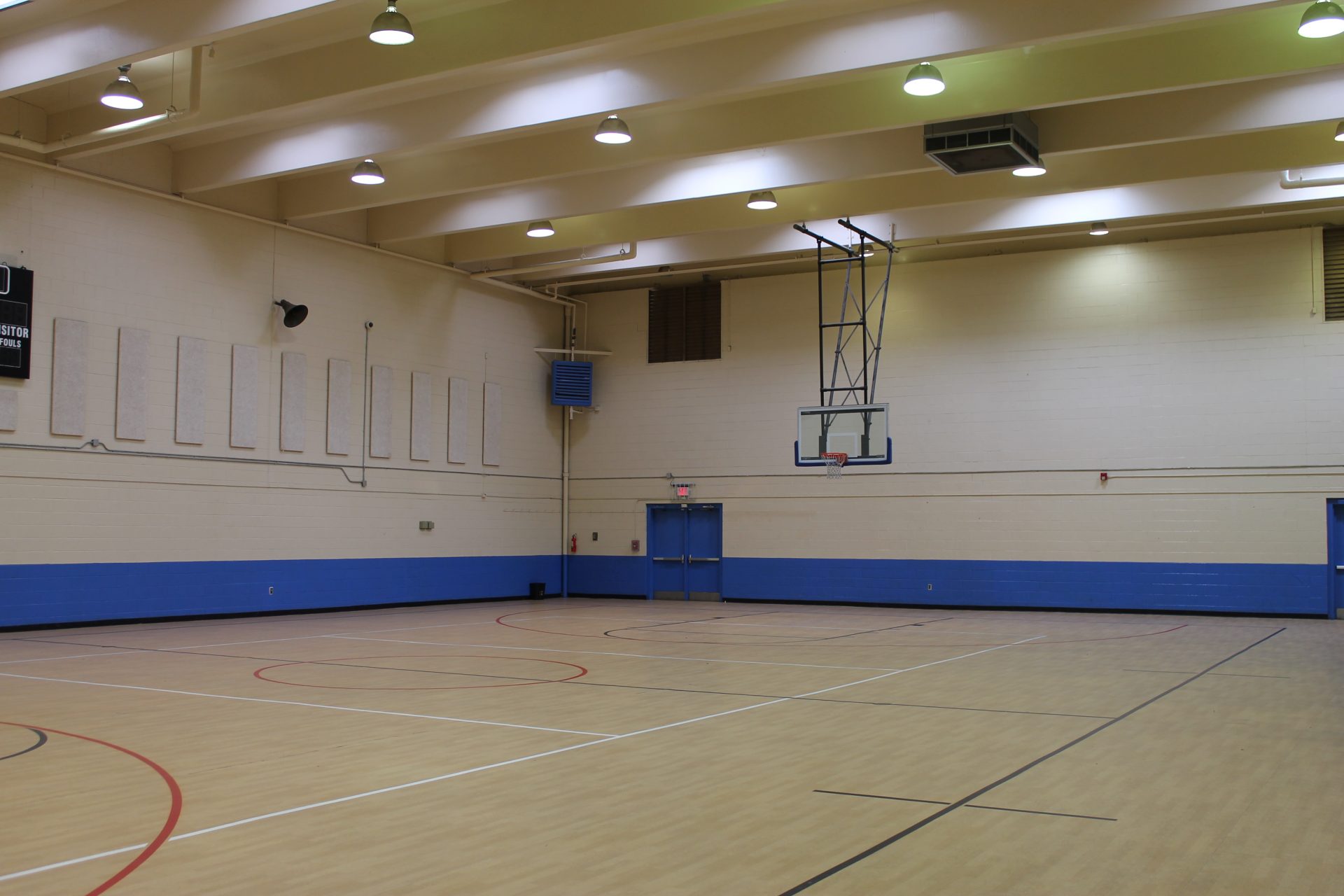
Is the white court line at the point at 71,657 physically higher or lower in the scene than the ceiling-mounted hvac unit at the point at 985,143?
lower

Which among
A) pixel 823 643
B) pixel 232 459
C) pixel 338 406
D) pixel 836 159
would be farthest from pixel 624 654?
pixel 338 406

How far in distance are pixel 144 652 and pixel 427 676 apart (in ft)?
13.4

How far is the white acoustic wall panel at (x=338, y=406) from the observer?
19.6m

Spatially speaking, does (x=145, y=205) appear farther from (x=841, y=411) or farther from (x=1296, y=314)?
(x=1296, y=314)

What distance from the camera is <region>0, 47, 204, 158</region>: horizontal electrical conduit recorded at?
13.8m

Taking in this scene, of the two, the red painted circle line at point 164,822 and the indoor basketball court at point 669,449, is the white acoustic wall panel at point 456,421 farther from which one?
the red painted circle line at point 164,822

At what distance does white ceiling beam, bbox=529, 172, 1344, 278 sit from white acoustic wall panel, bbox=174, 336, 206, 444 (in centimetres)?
776

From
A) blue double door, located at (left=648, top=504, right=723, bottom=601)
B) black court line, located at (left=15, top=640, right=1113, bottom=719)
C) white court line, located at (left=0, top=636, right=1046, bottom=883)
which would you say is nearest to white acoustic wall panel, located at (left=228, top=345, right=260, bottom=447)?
black court line, located at (left=15, top=640, right=1113, bottom=719)

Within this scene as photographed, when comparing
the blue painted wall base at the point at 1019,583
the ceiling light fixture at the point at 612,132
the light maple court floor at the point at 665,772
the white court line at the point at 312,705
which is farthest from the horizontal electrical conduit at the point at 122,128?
the blue painted wall base at the point at 1019,583

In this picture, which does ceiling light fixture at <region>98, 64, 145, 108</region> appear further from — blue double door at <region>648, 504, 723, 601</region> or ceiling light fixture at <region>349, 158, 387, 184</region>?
blue double door at <region>648, 504, 723, 601</region>

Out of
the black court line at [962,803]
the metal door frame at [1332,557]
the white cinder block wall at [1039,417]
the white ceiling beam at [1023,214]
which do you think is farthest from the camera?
the white cinder block wall at [1039,417]

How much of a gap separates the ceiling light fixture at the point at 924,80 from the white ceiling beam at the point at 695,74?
13.1 inches

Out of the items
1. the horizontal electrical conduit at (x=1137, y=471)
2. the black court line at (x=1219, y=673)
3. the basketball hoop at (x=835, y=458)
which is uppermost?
the basketball hoop at (x=835, y=458)

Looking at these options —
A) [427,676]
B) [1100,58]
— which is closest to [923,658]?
[427,676]
